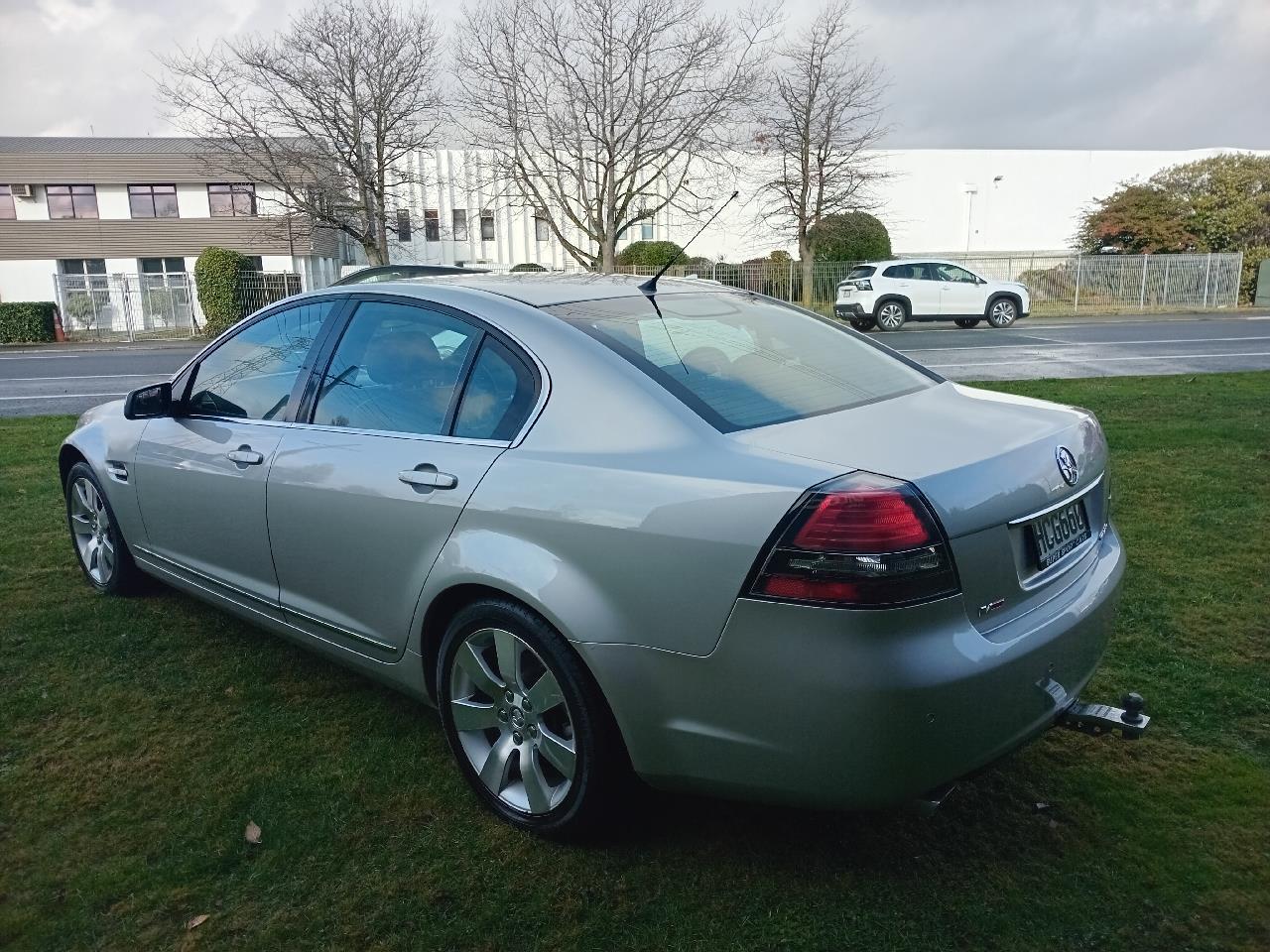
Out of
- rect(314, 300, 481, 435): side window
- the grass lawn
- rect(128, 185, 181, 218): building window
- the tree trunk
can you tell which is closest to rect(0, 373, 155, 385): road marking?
the grass lawn

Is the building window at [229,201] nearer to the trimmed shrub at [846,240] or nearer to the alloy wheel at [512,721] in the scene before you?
the trimmed shrub at [846,240]

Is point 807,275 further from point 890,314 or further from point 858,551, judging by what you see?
point 858,551

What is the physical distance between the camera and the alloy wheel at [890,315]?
24531 millimetres

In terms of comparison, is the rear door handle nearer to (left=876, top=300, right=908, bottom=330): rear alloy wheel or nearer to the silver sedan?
the silver sedan

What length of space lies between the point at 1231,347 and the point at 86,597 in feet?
58.9

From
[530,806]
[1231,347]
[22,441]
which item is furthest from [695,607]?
[1231,347]

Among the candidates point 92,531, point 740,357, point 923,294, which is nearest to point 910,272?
point 923,294

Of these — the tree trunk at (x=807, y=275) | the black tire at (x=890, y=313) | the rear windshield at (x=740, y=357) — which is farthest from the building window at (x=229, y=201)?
the rear windshield at (x=740, y=357)

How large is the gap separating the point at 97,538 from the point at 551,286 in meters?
2.97

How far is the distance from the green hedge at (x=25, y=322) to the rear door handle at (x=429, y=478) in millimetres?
31922

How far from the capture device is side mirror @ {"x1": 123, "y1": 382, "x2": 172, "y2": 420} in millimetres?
4085

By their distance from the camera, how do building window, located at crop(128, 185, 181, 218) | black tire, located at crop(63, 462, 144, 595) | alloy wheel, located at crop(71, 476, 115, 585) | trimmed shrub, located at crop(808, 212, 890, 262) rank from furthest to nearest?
1. building window, located at crop(128, 185, 181, 218)
2. trimmed shrub, located at crop(808, 212, 890, 262)
3. alloy wheel, located at crop(71, 476, 115, 585)
4. black tire, located at crop(63, 462, 144, 595)

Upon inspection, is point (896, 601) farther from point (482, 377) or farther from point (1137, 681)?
point (1137, 681)

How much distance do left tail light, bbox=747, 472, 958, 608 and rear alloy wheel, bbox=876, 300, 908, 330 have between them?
923 inches
